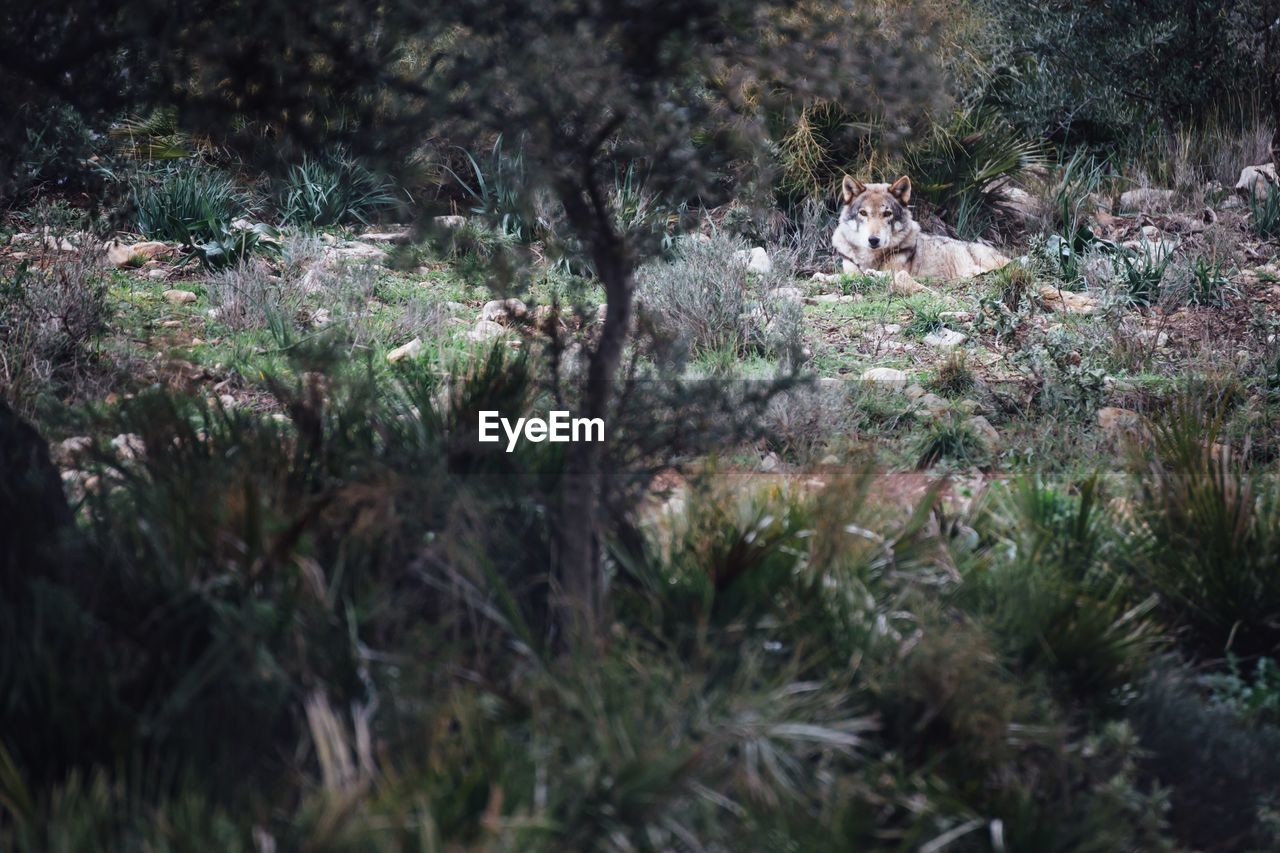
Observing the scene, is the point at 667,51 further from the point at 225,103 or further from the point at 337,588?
the point at 337,588

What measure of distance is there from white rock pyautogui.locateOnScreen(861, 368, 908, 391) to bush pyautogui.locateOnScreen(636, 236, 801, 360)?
1.70 feet

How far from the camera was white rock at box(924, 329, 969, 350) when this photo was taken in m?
7.63

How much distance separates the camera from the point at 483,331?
734cm

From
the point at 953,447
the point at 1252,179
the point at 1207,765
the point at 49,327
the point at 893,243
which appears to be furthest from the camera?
the point at 1252,179

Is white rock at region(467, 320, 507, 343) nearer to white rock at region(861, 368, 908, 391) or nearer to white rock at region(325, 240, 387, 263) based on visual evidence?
white rock at region(325, 240, 387, 263)

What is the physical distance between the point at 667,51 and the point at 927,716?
1.68m

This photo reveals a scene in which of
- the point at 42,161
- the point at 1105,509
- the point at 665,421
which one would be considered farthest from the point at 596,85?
the point at 42,161

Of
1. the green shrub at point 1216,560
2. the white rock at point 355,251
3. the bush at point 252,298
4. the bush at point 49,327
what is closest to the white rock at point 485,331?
the bush at point 252,298

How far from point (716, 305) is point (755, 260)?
230 centimetres

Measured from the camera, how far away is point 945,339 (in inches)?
305

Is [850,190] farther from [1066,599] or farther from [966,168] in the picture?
[1066,599]

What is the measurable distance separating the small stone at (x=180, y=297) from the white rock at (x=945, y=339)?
5.06 meters

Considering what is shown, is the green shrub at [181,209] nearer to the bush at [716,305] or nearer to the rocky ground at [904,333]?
the rocky ground at [904,333]

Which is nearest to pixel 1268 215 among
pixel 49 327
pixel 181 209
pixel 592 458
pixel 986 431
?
pixel 986 431
